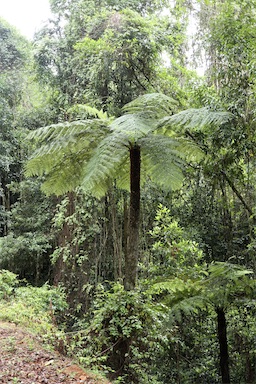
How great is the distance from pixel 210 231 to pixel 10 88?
7.48m

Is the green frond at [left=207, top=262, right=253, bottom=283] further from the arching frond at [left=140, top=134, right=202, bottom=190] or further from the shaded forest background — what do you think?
the arching frond at [left=140, top=134, right=202, bottom=190]

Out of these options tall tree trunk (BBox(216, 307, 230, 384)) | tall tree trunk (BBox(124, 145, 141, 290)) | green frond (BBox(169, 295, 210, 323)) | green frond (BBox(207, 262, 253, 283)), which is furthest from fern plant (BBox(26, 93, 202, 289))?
tall tree trunk (BBox(216, 307, 230, 384))

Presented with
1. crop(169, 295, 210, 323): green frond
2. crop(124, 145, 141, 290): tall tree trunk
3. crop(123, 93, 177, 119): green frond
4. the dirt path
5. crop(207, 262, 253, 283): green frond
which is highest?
crop(123, 93, 177, 119): green frond

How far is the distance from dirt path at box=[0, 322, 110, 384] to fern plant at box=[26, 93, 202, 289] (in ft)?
2.91

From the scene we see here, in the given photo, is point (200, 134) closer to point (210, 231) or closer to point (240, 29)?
point (240, 29)

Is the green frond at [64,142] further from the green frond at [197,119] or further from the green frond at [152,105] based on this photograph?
the green frond at [197,119]

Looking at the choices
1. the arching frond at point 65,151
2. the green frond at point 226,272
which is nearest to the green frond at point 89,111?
the arching frond at point 65,151

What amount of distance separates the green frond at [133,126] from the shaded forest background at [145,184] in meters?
0.02

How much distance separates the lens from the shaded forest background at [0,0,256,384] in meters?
3.21

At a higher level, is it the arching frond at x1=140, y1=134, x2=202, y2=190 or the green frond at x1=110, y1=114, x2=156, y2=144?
the green frond at x1=110, y1=114, x2=156, y2=144

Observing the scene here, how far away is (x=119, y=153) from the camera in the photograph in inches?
122

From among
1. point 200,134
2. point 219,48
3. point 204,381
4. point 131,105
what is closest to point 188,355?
point 204,381

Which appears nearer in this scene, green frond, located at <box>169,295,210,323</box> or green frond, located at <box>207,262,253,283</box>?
green frond, located at <box>169,295,210,323</box>

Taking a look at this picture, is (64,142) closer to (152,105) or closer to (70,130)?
(70,130)
